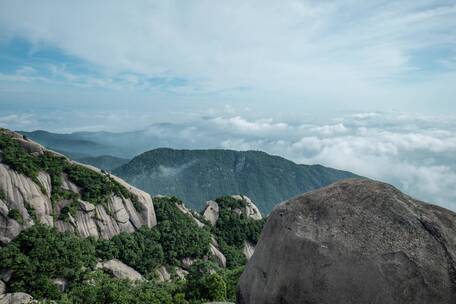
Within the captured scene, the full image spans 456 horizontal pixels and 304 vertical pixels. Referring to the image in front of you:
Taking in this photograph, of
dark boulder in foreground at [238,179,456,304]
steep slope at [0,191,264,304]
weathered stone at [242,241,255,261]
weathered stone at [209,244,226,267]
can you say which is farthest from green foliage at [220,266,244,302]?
weathered stone at [242,241,255,261]

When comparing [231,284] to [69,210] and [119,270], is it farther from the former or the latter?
[69,210]

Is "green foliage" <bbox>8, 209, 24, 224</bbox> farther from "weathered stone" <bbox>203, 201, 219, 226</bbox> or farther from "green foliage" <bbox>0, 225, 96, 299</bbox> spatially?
"weathered stone" <bbox>203, 201, 219, 226</bbox>

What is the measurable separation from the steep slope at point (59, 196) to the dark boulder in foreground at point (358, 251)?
40.2m

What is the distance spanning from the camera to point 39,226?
42.1m

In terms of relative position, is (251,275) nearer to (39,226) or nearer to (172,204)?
(39,226)

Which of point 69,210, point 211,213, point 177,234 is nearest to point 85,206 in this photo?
point 69,210

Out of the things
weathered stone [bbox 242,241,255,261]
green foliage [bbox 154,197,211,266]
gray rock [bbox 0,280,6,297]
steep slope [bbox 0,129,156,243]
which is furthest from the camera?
weathered stone [bbox 242,241,255,261]

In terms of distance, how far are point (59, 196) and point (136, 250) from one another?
41.1 ft

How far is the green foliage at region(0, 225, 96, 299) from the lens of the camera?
36.0 meters

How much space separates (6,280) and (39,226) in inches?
288

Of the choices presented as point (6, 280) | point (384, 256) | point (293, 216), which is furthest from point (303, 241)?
point (6, 280)

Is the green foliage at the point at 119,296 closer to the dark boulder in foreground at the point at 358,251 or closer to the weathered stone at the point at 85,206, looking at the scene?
the weathered stone at the point at 85,206

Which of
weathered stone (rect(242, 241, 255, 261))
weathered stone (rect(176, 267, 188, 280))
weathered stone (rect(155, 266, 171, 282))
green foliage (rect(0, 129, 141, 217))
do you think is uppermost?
green foliage (rect(0, 129, 141, 217))

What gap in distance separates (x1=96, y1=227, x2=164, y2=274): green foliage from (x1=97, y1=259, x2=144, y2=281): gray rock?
3.48 feet
